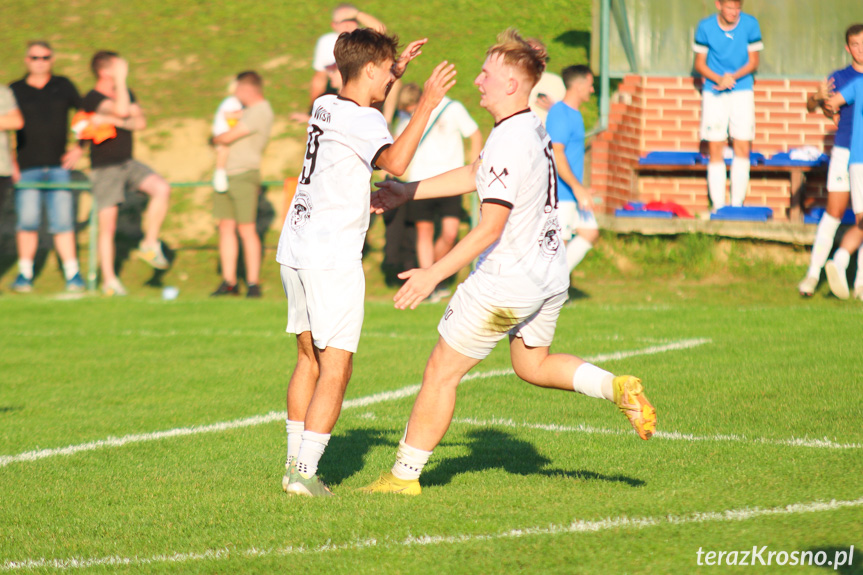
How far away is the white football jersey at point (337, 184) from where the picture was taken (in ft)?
16.8

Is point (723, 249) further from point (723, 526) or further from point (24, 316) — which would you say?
point (723, 526)

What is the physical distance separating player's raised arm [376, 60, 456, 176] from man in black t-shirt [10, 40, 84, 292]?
9.29m

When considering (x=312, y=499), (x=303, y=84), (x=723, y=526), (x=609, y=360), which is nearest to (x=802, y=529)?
(x=723, y=526)

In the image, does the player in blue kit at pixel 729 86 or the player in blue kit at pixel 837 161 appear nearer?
the player in blue kit at pixel 837 161

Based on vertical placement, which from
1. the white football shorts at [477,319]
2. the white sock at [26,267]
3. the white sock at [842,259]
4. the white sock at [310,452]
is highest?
the white football shorts at [477,319]

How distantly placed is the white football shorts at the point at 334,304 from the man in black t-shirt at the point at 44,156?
29.8 feet

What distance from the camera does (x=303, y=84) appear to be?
66.3ft

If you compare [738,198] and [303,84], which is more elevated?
[303,84]

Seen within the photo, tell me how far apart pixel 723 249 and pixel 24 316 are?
8.16m

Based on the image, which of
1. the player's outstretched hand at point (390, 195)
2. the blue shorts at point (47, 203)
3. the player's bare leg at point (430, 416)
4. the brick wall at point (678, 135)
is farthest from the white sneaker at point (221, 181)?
the player's bare leg at point (430, 416)

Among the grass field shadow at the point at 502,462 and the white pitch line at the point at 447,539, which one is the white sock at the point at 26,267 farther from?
the white pitch line at the point at 447,539

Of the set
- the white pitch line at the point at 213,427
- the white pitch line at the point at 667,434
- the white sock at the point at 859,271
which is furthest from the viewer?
the white sock at the point at 859,271

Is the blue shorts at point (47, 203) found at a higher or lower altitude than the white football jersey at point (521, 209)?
lower

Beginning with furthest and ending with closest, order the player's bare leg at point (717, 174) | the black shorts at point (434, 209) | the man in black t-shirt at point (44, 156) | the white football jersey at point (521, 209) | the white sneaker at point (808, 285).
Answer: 1. the player's bare leg at point (717, 174)
2. the man in black t-shirt at point (44, 156)
3. the black shorts at point (434, 209)
4. the white sneaker at point (808, 285)
5. the white football jersey at point (521, 209)
